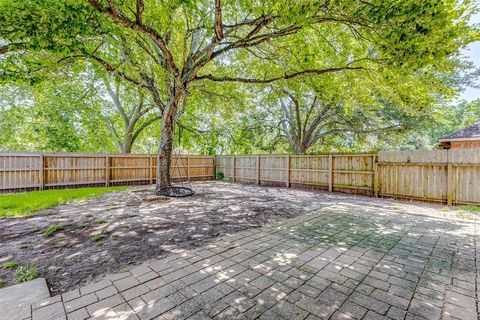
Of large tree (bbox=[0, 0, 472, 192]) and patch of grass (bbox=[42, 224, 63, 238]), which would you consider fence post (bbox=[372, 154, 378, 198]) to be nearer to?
large tree (bbox=[0, 0, 472, 192])

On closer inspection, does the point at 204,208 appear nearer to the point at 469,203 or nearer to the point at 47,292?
the point at 47,292

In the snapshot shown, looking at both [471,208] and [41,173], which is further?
[41,173]

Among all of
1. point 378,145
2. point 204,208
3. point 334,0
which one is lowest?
point 204,208

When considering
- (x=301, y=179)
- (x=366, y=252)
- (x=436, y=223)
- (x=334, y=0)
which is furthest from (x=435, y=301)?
(x=301, y=179)

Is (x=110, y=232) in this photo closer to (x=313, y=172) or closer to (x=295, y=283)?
(x=295, y=283)

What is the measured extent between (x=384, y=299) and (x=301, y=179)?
25.6 ft

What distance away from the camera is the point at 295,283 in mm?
2047

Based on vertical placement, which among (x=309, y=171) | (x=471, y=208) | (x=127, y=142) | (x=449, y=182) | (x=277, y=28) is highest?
(x=277, y=28)

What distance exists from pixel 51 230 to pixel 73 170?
622 centimetres

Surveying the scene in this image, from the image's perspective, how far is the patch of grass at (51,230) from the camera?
3.33 meters

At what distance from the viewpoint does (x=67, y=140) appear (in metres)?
11.6

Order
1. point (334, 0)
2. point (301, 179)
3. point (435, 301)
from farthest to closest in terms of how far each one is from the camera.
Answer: point (301, 179) < point (334, 0) < point (435, 301)

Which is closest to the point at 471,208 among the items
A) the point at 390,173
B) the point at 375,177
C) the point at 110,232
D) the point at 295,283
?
the point at 390,173

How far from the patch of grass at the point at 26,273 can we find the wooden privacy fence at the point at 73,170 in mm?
6896
